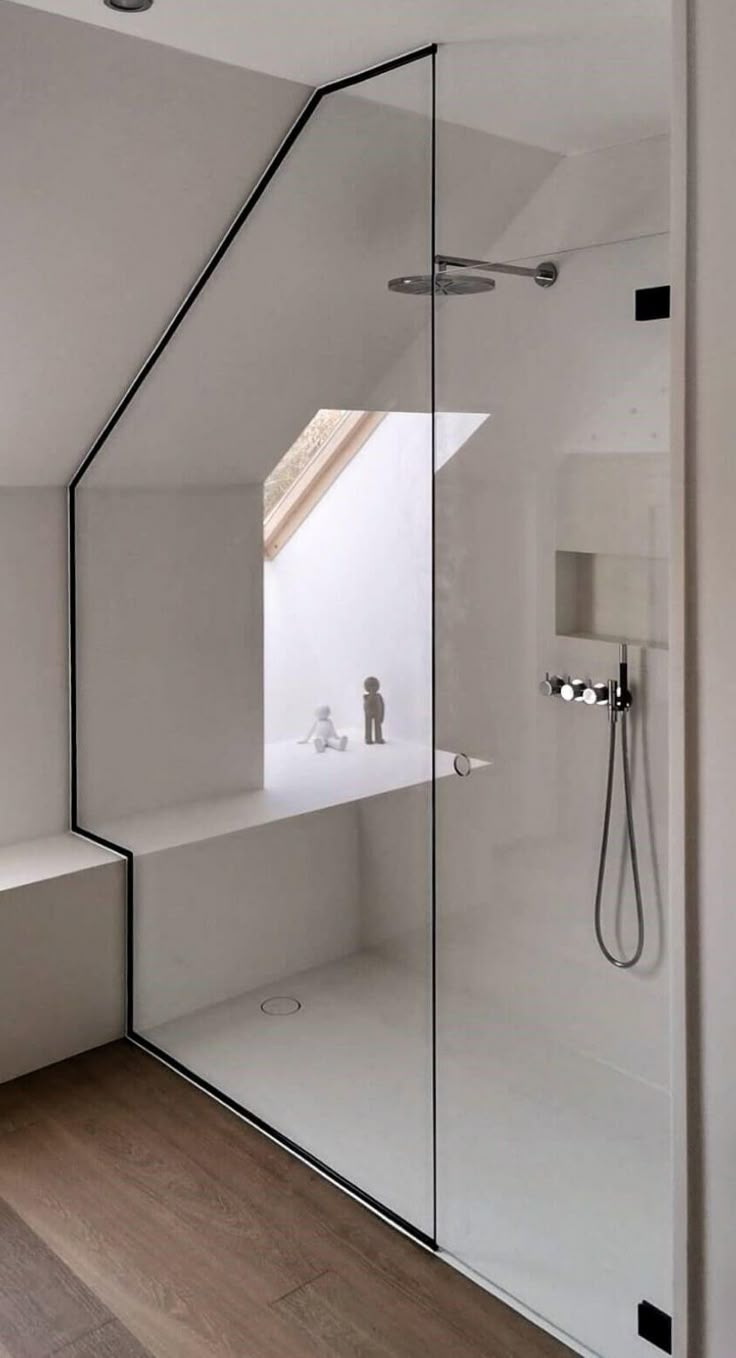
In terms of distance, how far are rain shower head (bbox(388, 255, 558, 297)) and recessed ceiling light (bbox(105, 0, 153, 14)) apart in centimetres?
64

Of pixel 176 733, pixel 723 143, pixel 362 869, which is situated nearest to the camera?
pixel 723 143

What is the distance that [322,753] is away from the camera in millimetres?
2674

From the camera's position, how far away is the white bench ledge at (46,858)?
3219mm

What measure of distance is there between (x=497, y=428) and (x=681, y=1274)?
1412mm

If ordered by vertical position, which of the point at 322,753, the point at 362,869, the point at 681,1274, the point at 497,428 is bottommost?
the point at 681,1274

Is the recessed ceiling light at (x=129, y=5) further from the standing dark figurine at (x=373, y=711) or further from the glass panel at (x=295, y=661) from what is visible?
the standing dark figurine at (x=373, y=711)

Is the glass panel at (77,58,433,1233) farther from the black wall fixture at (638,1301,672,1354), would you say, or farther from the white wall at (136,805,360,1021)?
the black wall fixture at (638,1301,672,1354)

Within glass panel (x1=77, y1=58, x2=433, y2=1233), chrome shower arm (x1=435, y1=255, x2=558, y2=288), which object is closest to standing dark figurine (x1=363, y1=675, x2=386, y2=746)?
glass panel (x1=77, y1=58, x2=433, y2=1233)

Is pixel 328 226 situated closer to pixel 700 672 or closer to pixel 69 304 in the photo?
pixel 69 304

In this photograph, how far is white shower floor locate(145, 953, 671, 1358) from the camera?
2.17 metres

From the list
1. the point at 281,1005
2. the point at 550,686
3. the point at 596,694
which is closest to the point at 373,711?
the point at 550,686

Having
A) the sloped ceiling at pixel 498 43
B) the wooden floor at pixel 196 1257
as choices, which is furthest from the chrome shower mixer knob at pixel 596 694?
the wooden floor at pixel 196 1257

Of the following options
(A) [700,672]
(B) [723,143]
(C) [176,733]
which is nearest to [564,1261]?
(A) [700,672]

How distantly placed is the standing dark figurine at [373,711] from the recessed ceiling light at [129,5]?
49.1 inches
